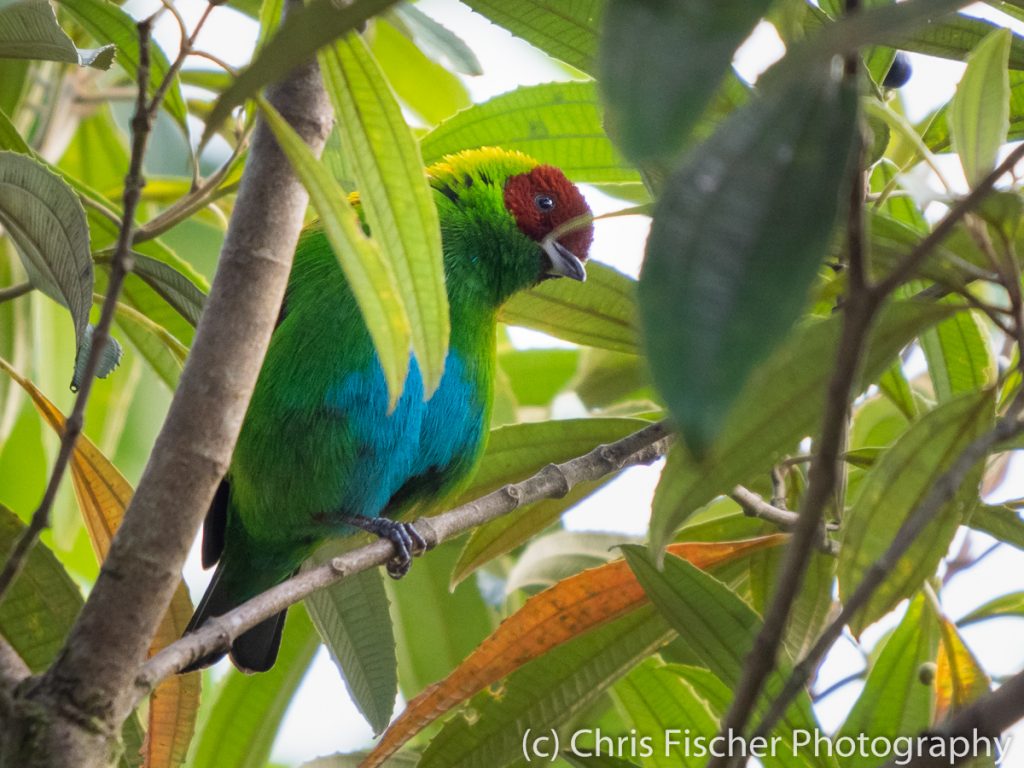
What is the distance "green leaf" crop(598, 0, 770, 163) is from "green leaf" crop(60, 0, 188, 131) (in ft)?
5.36

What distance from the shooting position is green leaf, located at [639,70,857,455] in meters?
0.73

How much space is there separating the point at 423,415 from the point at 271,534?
18.6 inches

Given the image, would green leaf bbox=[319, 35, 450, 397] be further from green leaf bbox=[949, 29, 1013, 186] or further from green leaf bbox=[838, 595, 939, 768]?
green leaf bbox=[838, 595, 939, 768]

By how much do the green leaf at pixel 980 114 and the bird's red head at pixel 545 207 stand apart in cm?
157

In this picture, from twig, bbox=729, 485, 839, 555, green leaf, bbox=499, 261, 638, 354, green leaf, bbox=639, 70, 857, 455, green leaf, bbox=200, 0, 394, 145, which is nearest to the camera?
A: green leaf, bbox=639, 70, 857, 455

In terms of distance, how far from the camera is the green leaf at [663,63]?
0.74 m

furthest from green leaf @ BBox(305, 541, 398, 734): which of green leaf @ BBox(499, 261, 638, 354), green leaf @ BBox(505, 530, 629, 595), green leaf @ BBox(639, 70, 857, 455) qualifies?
green leaf @ BBox(639, 70, 857, 455)

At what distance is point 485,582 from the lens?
120 inches

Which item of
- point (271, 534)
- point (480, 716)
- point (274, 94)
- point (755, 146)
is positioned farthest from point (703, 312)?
point (271, 534)

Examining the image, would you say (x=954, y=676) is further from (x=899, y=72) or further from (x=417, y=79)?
(x=417, y=79)

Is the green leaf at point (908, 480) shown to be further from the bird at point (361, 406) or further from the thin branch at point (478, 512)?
the bird at point (361, 406)

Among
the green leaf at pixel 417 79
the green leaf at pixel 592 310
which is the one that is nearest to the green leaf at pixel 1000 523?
the green leaf at pixel 592 310

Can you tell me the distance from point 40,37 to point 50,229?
0.42 m

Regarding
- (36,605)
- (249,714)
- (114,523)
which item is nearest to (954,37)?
(114,523)
